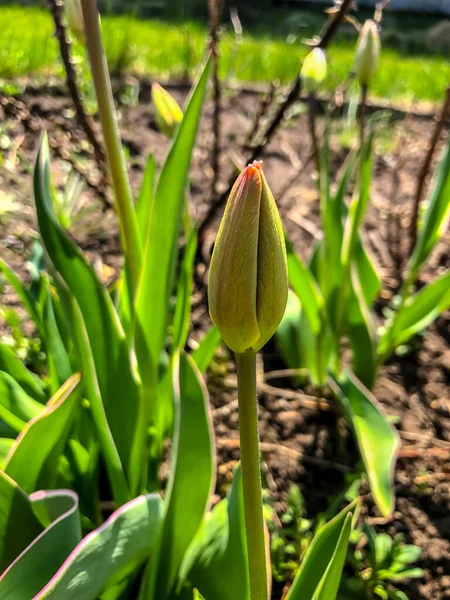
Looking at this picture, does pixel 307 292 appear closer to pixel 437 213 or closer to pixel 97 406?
pixel 437 213

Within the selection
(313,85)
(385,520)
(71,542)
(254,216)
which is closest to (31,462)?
(71,542)

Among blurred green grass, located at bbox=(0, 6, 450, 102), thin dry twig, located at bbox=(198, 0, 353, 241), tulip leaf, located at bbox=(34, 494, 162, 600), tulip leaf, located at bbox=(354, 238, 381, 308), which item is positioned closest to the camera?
tulip leaf, located at bbox=(34, 494, 162, 600)

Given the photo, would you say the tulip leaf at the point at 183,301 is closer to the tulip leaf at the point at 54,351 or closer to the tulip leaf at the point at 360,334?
the tulip leaf at the point at 54,351

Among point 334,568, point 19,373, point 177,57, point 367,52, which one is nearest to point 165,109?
point 367,52

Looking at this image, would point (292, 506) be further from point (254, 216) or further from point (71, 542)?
point (254, 216)

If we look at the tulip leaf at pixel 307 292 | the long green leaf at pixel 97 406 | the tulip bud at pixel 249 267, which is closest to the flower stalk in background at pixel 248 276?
the tulip bud at pixel 249 267

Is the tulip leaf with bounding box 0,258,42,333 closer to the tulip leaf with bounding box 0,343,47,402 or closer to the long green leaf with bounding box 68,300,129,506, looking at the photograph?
the tulip leaf with bounding box 0,343,47,402

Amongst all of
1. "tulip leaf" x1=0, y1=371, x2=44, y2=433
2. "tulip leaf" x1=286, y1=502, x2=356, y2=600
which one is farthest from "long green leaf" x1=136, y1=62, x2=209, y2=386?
"tulip leaf" x1=286, y1=502, x2=356, y2=600
